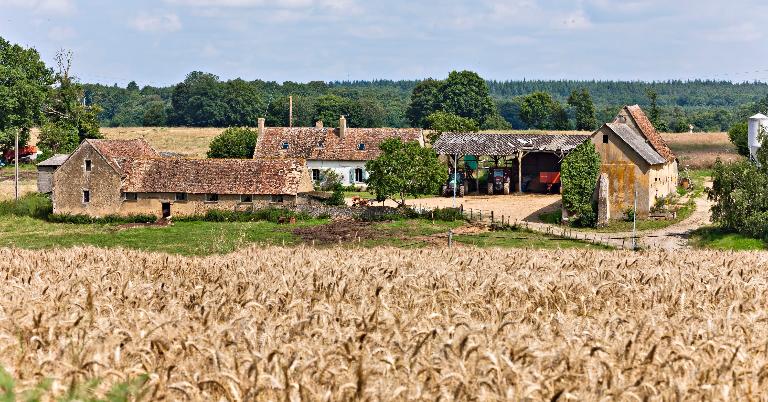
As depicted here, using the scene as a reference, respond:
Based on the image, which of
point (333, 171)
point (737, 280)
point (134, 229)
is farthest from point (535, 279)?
point (333, 171)

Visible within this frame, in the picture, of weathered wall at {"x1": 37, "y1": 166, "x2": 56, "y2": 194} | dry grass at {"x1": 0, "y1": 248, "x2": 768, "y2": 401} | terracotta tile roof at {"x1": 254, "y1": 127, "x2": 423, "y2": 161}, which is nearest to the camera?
dry grass at {"x1": 0, "y1": 248, "x2": 768, "y2": 401}

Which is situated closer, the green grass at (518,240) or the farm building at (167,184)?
the green grass at (518,240)

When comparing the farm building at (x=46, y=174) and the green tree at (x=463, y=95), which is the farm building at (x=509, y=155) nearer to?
the farm building at (x=46, y=174)

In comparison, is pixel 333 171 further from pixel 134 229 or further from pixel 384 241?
pixel 384 241

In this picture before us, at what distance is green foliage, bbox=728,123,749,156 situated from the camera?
7128cm

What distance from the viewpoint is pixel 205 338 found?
36.3ft

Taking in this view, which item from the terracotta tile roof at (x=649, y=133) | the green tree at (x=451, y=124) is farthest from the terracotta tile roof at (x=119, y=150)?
the green tree at (x=451, y=124)

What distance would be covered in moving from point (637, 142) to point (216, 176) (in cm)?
2235

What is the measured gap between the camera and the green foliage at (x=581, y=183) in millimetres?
50125

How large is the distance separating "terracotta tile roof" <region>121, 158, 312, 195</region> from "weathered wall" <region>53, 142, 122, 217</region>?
0.84 metres

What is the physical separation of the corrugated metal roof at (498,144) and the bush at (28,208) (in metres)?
23.3

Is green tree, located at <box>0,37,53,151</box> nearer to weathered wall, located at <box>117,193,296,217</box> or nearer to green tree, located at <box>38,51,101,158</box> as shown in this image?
green tree, located at <box>38,51,101,158</box>

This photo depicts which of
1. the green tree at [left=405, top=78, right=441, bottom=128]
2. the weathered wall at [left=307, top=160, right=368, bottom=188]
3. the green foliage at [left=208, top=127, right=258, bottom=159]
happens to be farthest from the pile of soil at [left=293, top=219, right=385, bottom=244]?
the green tree at [left=405, top=78, right=441, bottom=128]

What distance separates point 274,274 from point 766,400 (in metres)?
10.1
